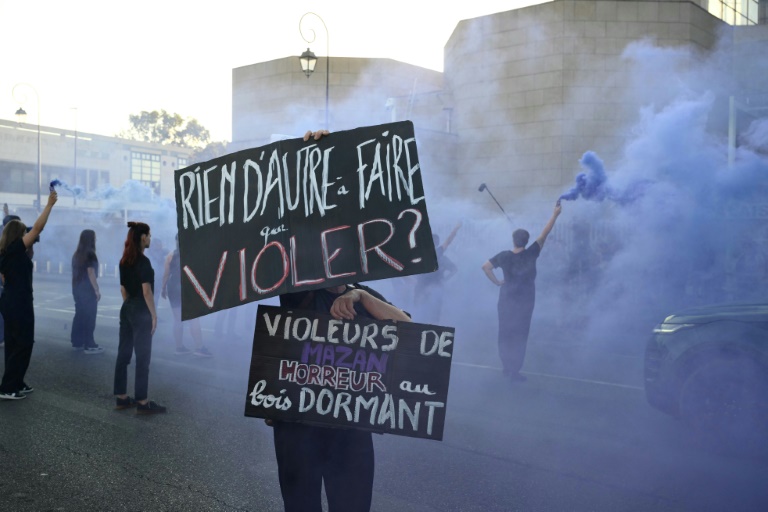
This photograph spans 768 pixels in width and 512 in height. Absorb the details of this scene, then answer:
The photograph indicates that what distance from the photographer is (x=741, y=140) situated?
16.6 m

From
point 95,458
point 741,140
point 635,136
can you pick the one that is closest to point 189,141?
point 635,136

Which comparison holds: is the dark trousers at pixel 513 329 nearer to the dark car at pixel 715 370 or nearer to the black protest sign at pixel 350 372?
the dark car at pixel 715 370

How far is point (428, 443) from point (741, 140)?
48.5 feet

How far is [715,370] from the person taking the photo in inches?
200

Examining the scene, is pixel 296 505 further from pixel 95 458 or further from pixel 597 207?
pixel 597 207

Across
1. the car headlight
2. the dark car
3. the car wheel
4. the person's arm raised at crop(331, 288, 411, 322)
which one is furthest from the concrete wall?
the person's arm raised at crop(331, 288, 411, 322)

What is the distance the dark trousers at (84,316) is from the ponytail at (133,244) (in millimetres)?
3455

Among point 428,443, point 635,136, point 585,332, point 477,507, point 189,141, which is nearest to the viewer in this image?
point 477,507

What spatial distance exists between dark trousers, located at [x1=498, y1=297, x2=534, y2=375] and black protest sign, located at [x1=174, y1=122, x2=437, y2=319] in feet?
16.1

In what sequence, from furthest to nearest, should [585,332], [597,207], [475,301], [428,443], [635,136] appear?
[635,136], [597,207], [475,301], [585,332], [428,443]

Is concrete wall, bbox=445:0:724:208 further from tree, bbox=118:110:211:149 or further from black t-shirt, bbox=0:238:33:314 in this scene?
tree, bbox=118:110:211:149

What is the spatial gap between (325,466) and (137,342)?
12.0 ft

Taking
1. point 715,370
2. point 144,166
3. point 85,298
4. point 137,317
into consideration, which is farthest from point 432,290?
point 144,166

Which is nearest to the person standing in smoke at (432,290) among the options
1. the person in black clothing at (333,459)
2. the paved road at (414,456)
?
the paved road at (414,456)
